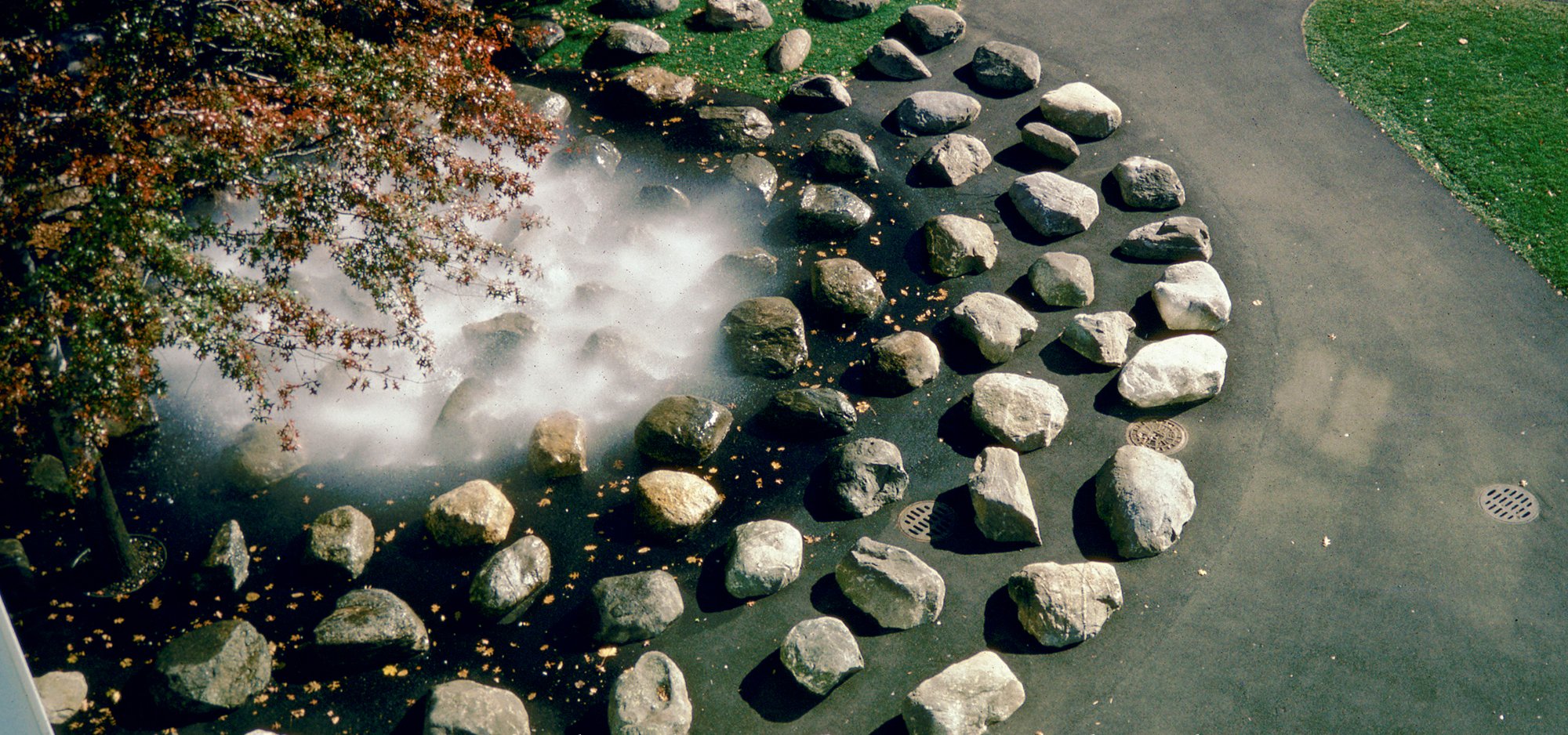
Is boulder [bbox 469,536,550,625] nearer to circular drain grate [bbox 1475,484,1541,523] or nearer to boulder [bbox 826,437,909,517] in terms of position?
boulder [bbox 826,437,909,517]

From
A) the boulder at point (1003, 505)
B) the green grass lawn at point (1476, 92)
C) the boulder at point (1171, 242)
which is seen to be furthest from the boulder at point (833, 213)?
the green grass lawn at point (1476, 92)

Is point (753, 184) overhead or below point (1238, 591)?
overhead

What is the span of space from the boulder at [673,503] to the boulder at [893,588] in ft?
3.84

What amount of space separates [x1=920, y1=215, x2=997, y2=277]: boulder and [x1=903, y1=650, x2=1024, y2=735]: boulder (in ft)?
12.9

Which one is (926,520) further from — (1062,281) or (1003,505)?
(1062,281)

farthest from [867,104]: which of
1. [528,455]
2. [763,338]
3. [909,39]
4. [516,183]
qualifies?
[528,455]

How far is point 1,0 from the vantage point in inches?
224

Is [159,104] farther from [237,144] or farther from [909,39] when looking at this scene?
[909,39]

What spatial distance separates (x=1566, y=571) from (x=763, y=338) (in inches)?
241

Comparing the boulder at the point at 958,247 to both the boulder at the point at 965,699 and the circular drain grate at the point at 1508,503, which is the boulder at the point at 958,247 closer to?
the boulder at the point at 965,699

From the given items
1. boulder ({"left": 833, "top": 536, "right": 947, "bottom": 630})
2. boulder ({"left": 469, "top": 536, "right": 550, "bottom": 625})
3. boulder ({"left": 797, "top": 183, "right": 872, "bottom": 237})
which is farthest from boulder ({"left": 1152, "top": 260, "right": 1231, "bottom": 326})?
boulder ({"left": 469, "top": 536, "right": 550, "bottom": 625})

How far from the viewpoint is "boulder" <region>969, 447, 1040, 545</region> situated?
6.99 metres

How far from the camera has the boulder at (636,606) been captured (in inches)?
253

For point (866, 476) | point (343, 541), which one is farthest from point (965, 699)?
point (343, 541)
